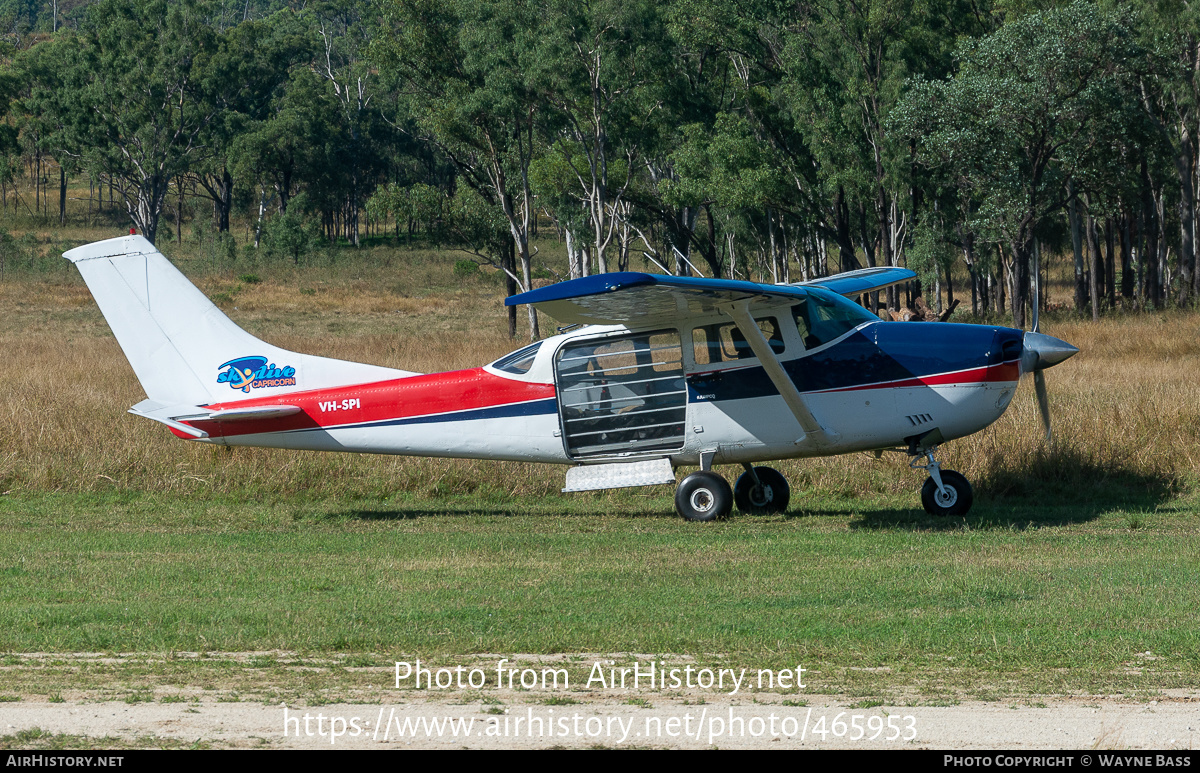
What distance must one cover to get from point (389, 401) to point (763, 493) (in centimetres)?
451

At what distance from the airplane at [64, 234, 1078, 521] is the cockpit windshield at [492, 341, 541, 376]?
0.02 meters

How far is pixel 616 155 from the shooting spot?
50812mm

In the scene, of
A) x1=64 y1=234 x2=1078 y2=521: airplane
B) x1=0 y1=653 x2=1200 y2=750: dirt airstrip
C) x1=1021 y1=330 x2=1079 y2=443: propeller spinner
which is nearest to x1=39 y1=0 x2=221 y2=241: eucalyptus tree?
x1=64 y1=234 x2=1078 y2=521: airplane

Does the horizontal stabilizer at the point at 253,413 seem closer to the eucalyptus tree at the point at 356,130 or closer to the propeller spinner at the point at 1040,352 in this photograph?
the propeller spinner at the point at 1040,352

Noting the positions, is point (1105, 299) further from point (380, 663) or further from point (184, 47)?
point (184, 47)

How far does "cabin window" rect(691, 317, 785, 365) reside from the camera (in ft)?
40.0

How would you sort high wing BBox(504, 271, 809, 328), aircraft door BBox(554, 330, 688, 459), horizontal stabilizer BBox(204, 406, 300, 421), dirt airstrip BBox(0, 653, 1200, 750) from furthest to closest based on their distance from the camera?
horizontal stabilizer BBox(204, 406, 300, 421)
aircraft door BBox(554, 330, 688, 459)
high wing BBox(504, 271, 809, 328)
dirt airstrip BBox(0, 653, 1200, 750)

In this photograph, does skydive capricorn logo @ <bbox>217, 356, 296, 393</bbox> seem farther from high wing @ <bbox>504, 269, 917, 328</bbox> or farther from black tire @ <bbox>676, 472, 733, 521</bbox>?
black tire @ <bbox>676, 472, 733, 521</bbox>

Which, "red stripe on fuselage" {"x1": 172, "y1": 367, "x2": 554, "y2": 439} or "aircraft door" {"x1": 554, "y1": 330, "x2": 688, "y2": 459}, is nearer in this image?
"aircraft door" {"x1": 554, "y1": 330, "x2": 688, "y2": 459}

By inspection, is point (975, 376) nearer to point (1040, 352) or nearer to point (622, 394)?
point (1040, 352)

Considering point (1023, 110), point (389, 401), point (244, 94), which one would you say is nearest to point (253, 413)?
point (389, 401)

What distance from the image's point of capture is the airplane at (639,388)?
468 inches

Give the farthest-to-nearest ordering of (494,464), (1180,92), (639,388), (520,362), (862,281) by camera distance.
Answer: (1180,92) → (494,464) → (862,281) → (520,362) → (639,388)

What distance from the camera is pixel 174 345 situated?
12984 mm
